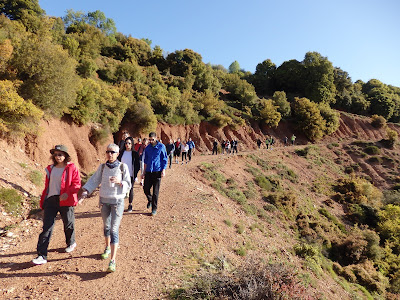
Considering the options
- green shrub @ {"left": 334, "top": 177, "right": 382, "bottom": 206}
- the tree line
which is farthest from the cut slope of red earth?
green shrub @ {"left": 334, "top": 177, "right": 382, "bottom": 206}

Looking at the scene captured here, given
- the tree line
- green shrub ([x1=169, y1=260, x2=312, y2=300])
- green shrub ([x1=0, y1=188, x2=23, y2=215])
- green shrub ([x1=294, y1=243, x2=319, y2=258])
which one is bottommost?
green shrub ([x1=294, y1=243, x2=319, y2=258])

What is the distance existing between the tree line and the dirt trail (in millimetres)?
7227

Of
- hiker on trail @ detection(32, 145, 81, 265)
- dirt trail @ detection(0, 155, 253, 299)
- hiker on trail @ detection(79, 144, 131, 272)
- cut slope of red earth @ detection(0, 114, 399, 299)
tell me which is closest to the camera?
dirt trail @ detection(0, 155, 253, 299)

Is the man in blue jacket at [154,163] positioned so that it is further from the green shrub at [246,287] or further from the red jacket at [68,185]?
the green shrub at [246,287]

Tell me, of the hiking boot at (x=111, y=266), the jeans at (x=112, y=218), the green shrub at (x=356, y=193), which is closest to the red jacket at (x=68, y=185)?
the jeans at (x=112, y=218)

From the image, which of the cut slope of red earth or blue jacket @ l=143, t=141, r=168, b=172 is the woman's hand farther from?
blue jacket @ l=143, t=141, r=168, b=172

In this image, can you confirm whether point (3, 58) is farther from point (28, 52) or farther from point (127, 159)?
point (127, 159)

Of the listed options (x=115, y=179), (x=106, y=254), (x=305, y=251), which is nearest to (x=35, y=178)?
(x=106, y=254)

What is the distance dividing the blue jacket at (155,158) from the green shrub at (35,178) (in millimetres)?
6457

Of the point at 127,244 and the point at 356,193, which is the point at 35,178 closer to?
the point at 127,244

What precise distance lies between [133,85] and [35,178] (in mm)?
17303

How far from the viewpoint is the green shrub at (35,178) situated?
10.4 metres

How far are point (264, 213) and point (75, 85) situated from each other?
14256mm

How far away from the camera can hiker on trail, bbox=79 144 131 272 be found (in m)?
4.47
